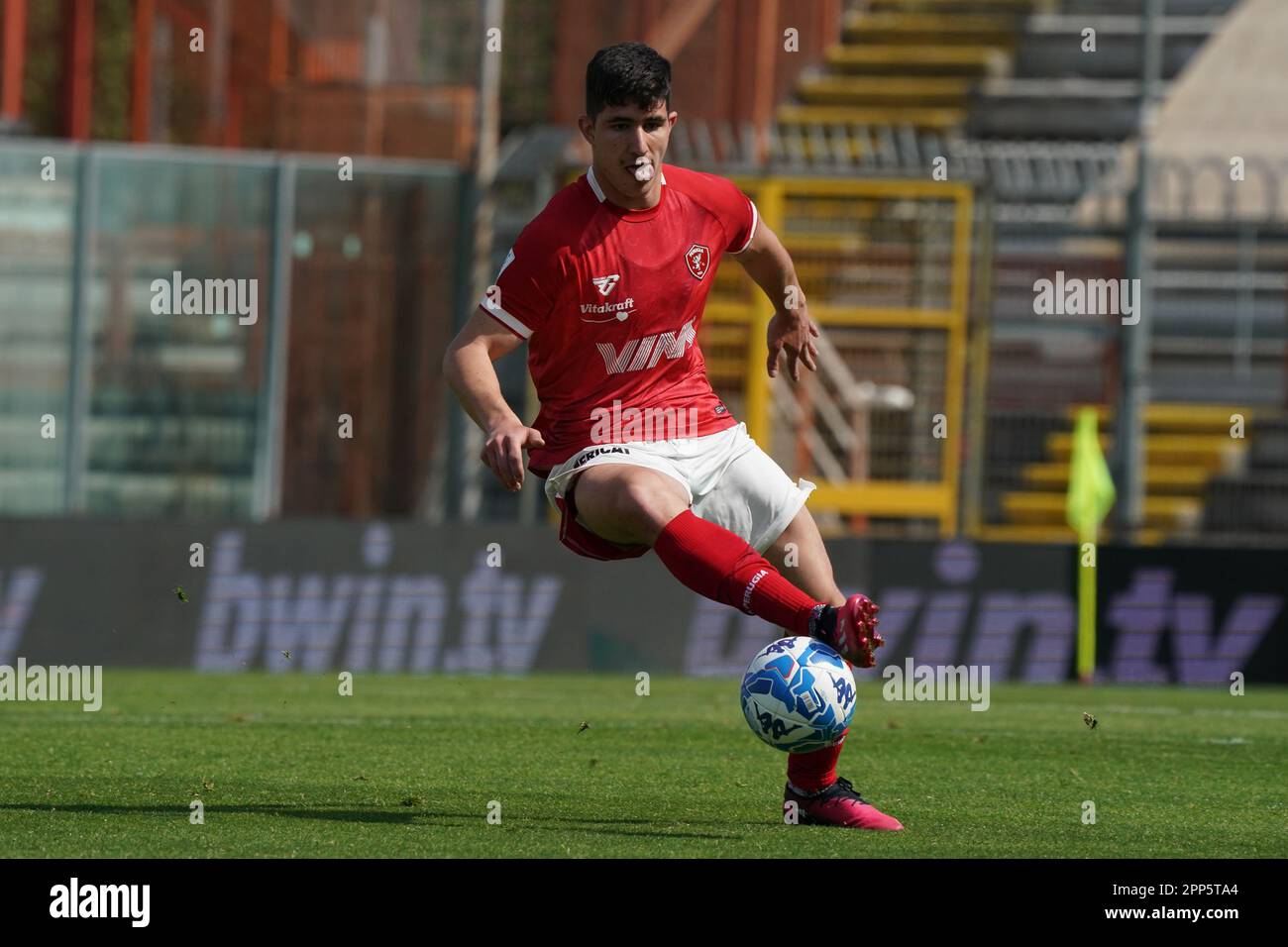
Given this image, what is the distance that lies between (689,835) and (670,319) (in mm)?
1587

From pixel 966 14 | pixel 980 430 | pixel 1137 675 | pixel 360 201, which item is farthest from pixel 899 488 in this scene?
pixel 966 14

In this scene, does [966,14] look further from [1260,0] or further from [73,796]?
[73,796]

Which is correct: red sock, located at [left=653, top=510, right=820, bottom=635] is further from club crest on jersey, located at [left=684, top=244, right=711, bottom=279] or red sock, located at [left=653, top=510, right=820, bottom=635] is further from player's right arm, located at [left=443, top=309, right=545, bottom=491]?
club crest on jersey, located at [left=684, top=244, right=711, bottom=279]

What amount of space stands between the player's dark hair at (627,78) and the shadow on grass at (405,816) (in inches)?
80.0

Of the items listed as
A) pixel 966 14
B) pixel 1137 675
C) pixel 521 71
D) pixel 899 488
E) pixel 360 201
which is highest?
Answer: pixel 966 14

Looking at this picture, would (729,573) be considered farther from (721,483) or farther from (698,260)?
(698,260)

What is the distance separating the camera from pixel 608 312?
6.62m

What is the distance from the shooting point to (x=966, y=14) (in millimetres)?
23859

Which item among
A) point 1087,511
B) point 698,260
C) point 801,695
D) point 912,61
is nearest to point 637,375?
point 698,260

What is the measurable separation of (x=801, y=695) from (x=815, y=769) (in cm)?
45

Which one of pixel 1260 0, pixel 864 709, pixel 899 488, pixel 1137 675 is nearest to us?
pixel 864 709

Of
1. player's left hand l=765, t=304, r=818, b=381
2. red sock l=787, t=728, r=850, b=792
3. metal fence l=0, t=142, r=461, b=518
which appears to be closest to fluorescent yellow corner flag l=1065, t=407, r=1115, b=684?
metal fence l=0, t=142, r=461, b=518

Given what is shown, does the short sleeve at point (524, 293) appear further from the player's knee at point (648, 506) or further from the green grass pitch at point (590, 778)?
the green grass pitch at point (590, 778)

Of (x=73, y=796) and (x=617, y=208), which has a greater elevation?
(x=617, y=208)
